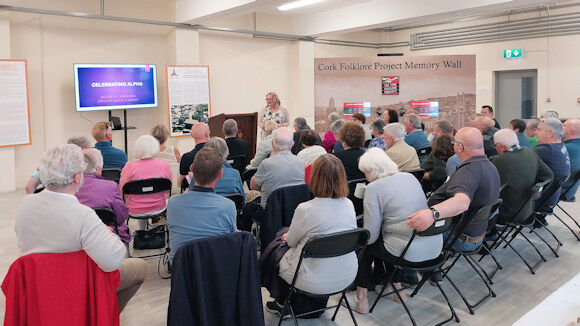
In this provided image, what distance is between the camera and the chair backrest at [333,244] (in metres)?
2.41

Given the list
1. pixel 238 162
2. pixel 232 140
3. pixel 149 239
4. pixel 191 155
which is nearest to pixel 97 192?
pixel 191 155

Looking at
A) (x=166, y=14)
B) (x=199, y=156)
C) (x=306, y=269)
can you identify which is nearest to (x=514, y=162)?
(x=306, y=269)

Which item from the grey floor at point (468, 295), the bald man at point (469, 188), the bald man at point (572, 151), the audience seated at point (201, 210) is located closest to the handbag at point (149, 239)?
the grey floor at point (468, 295)

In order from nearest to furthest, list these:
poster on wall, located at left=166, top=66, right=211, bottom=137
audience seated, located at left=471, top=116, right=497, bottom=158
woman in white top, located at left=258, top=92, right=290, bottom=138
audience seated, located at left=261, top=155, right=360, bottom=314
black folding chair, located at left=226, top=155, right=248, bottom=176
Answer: audience seated, located at left=261, top=155, right=360, bottom=314
black folding chair, located at left=226, top=155, right=248, bottom=176
audience seated, located at left=471, top=116, right=497, bottom=158
woman in white top, located at left=258, top=92, right=290, bottom=138
poster on wall, located at left=166, top=66, right=211, bottom=137

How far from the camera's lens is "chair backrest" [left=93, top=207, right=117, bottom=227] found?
293cm

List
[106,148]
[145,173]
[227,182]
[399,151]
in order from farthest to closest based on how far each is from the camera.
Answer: [106,148] → [399,151] → [145,173] → [227,182]

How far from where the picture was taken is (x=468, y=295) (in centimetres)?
347

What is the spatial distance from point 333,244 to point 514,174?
2.11 meters

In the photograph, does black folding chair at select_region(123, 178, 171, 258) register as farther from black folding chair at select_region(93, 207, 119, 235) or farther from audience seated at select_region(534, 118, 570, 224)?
audience seated at select_region(534, 118, 570, 224)

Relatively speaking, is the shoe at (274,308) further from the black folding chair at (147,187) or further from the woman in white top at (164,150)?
the woman in white top at (164,150)

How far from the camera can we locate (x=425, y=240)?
2932 mm

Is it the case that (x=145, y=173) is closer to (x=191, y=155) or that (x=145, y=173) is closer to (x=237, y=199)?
(x=191, y=155)

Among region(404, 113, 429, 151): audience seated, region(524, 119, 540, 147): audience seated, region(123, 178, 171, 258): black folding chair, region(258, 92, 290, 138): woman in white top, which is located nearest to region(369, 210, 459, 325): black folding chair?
region(123, 178, 171, 258): black folding chair

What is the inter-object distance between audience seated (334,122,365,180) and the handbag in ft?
6.06
